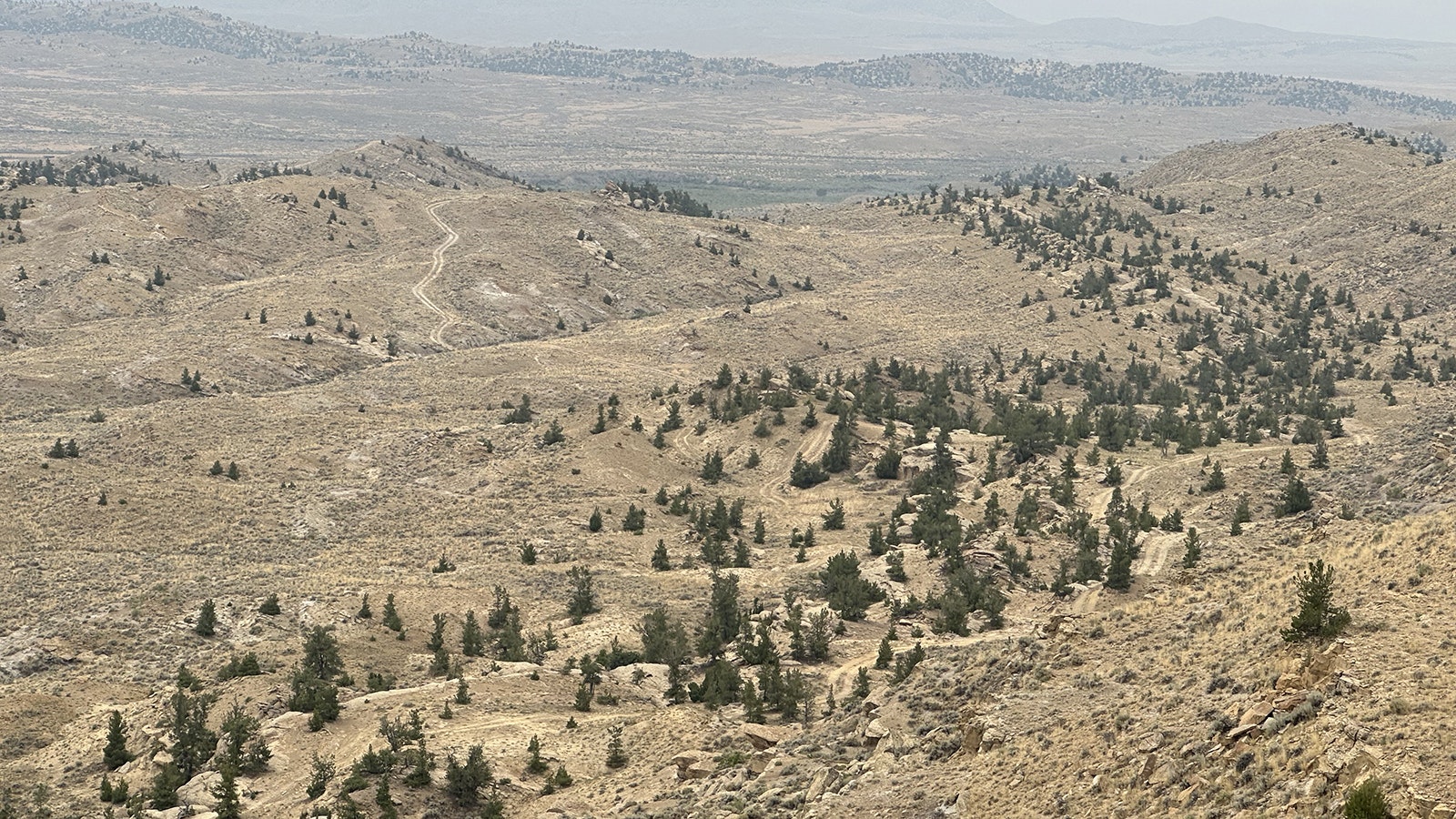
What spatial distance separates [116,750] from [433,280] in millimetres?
73643

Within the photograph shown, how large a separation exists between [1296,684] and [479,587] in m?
28.7

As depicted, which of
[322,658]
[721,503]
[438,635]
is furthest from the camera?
[721,503]

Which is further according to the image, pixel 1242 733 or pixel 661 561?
pixel 661 561

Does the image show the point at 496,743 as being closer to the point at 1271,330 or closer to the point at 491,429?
the point at 491,429

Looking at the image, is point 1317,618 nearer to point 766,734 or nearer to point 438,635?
point 766,734

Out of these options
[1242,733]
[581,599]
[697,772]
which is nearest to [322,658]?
[581,599]

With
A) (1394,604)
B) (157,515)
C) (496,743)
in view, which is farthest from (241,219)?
(1394,604)

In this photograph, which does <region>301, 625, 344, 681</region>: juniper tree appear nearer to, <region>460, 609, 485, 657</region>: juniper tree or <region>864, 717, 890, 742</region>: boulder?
<region>460, 609, 485, 657</region>: juniper tree

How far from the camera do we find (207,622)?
40844mm

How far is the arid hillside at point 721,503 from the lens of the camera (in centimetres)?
2362

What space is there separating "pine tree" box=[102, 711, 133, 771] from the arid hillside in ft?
1.29

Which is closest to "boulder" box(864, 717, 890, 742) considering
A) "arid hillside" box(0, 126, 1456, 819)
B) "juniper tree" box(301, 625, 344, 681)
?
"arid hillside" box(0, 126, 1456, 819)

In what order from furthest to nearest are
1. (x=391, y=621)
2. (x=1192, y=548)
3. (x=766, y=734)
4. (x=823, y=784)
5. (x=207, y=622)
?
(x=207, y=622), (x=391, y=621), (x=1192, y=548), (x=766, y=734), (x=823, y=784)

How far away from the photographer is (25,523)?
5003cm
